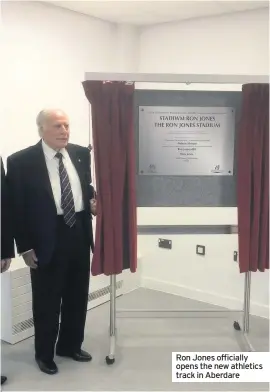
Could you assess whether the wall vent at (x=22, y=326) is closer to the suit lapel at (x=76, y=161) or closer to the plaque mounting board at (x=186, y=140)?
the suit lapel at (x=76, y=161)

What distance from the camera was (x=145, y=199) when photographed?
2.61 m

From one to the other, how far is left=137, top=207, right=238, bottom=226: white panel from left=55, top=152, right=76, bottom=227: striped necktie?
1.11 metres

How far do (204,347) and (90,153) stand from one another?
1.43 m

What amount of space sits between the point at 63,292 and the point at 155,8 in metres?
2.08

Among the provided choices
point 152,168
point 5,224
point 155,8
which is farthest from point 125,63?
point 5,224

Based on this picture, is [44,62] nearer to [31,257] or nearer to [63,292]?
[31,257]

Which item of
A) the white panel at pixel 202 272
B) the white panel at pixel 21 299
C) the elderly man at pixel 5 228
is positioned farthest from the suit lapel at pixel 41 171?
the white panel at pixel 202 272

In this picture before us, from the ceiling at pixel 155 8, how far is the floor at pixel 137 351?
2.25 meters

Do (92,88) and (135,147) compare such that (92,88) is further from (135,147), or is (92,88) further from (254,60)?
(254,60)

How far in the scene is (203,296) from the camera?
3617mm

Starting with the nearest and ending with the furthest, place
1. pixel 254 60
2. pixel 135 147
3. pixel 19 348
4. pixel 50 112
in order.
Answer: pixel 50 112 → pixel 135 147 → pixel 19 348 → pixel 254 60

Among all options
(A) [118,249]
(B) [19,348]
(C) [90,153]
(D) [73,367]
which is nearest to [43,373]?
(D) [73,367]

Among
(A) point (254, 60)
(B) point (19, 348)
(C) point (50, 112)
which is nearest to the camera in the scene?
(C) point (50, 112)

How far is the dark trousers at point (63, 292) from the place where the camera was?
95.4 inches
